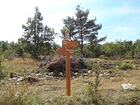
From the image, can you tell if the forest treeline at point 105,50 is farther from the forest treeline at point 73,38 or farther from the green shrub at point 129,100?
the green shrub at point 129,100

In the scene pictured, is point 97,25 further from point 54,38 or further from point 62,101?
point 62,101

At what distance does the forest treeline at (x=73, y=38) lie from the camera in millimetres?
38562

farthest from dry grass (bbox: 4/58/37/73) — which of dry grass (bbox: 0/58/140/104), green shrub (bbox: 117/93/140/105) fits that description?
green shrub (bbox: 117/93/140/105)

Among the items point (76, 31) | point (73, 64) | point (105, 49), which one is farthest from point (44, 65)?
point (105, 49)

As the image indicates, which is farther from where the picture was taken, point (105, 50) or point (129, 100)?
point (105, 50)

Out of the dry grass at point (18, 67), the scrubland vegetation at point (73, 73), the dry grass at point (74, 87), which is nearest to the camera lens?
the scrubland vegetation at point (73, 73)

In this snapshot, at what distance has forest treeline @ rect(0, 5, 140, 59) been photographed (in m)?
38.6

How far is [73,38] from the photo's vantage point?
42281mm

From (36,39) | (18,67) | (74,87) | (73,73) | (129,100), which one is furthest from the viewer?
(36,39)

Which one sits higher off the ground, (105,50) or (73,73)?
(105,50)

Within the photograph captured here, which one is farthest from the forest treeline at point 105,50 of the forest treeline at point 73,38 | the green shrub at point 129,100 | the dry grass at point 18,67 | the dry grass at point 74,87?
the green shrub at point 129,100

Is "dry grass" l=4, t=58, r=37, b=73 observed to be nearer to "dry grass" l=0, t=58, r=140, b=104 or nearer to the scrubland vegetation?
the scrubland vegetation

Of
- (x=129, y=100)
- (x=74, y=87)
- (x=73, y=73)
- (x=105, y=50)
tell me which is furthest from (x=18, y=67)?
(x=105, y=50)

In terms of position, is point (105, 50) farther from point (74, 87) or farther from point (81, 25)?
point (74, 87)
